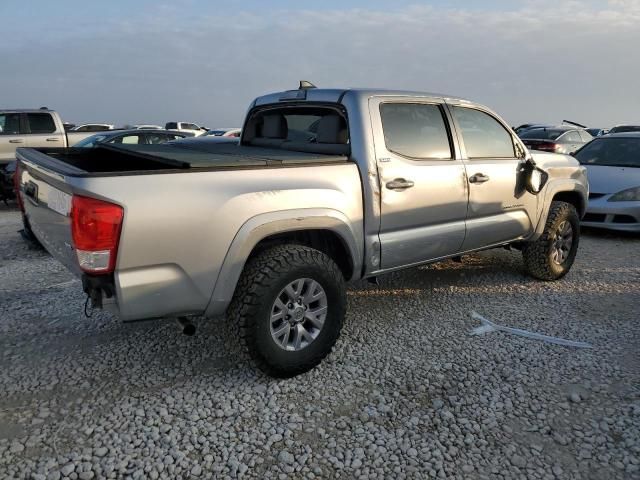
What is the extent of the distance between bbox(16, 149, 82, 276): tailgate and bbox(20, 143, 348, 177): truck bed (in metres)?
0.05

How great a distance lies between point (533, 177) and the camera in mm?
4465

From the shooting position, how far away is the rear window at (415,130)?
3553 millimetres

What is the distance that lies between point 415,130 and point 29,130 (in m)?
9.39

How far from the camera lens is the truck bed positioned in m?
2.62

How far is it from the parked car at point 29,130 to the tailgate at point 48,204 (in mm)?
7622

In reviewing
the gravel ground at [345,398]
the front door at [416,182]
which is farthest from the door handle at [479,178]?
the gravel ground at [345,398]

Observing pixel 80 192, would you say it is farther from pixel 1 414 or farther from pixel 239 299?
pixel 1 414

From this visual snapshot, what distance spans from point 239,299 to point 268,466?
91cm

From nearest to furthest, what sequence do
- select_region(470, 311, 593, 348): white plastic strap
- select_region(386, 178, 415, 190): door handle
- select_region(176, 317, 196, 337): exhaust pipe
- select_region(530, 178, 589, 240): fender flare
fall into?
select_region(176, 317, 196, 337): exhaust pipe
select_region(386, 178, 415, 190): door handle
select_region(470, 311, 593, 348): white plastic strap
select_region(530, 178, 589, 240): fender flare

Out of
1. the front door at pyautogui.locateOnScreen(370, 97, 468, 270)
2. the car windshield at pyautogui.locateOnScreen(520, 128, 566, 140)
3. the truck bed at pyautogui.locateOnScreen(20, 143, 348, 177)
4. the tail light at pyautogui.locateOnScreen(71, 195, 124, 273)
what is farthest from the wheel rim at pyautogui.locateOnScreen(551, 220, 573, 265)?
the car windshield at pyautogui.locateOnScreen(520, 128, 566, 140)

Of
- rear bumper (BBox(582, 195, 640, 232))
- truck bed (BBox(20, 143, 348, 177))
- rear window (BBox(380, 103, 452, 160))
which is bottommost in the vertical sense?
rear bumper (BBox(582, 195, 640, 232))

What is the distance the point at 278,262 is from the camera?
2930 millimetres

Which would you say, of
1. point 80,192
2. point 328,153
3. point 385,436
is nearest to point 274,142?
point 328,153

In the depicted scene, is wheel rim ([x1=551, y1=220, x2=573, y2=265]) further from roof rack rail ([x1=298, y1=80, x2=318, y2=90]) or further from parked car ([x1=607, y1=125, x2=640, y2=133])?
parked car ([x1=607, y1=125, x2=640, y2=133])
